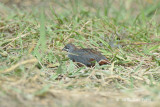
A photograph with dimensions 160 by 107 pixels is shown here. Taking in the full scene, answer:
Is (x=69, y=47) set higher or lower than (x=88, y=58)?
higher

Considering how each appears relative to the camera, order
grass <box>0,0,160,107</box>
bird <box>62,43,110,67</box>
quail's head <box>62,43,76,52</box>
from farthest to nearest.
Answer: quail's head <box>62,43,76,52</box> < bird <box>62,43,110,67</box> < grass <box>0,0,160,107</box>

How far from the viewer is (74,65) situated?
3596 mm

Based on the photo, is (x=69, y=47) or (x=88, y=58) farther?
(x=69, y=47)

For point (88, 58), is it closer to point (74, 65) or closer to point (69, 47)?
point (74, 65)

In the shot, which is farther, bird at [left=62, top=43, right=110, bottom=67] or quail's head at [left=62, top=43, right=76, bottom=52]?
quail's head at [left=62, top=43, right=76, bottom=52]

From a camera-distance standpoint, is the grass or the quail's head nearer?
the grass

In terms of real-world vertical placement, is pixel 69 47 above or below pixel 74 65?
above

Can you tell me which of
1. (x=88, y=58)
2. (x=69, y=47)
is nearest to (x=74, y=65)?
(x=88, y=58)

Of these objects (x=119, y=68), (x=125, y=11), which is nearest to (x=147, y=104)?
(x=119, y=68)

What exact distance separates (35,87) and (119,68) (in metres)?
1.39

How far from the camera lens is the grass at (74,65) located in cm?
230

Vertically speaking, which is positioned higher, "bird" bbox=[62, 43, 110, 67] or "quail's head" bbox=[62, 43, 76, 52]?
"quail's head" bbox=[62, 43, 76, 52]

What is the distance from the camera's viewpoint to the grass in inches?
90.5

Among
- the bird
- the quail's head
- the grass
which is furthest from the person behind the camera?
the quail's head
